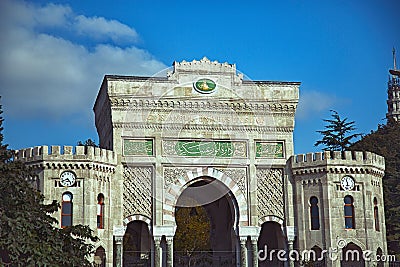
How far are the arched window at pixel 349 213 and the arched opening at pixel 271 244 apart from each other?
8.62ft

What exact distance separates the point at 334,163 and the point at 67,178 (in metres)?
10.5

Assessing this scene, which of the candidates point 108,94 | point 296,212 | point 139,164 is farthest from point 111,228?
point 296,212

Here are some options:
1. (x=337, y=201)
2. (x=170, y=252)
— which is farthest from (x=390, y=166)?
(x=170, y=252)

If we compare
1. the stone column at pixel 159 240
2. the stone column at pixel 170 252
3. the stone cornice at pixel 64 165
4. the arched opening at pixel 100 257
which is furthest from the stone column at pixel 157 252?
the stone cornice at pixel 64 165

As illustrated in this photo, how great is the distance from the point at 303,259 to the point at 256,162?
4.29 metres

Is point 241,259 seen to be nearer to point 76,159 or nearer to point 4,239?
point 76,159

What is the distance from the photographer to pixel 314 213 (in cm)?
2911

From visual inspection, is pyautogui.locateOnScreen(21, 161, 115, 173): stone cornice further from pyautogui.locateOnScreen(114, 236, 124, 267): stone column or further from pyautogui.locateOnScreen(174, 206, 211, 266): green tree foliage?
pyautogui.locateOnScreen(174, 206, 211, 266): green tree foliage

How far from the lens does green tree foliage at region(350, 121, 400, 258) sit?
34.7 m

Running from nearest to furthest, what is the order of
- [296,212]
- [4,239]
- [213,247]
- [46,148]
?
[4,239] → [46,148] → [296,212] → [213,247]

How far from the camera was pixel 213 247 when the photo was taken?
3344 centimetres

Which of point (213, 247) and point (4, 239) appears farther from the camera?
point (213, 247)

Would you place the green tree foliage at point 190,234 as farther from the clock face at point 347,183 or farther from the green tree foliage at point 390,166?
the clock face at point 347,183

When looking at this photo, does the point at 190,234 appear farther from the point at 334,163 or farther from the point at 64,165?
the point at 64,165
